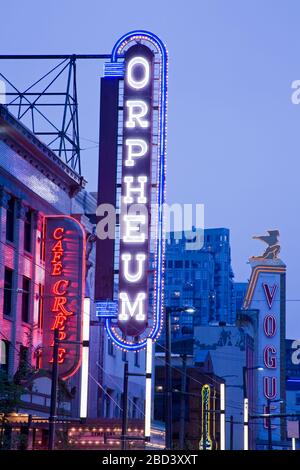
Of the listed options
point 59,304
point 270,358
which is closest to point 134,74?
point 59,304

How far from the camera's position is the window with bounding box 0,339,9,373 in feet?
137

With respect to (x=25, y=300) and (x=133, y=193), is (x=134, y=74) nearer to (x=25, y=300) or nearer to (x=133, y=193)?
(x=133, y=193)

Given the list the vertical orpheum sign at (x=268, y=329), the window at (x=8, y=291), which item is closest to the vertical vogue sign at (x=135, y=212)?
the window at (x=8, y=291)

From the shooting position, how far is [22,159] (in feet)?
147

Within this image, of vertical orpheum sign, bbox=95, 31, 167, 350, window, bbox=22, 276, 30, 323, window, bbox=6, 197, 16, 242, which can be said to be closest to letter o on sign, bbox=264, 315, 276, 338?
vertical orpheum sign, bbox=95, 31, 167, 350

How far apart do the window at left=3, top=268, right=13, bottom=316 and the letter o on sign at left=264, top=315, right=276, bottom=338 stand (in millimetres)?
80067

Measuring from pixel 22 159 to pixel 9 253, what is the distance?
178 inches

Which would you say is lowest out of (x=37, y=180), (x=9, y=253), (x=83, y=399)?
(x=83, y=399)

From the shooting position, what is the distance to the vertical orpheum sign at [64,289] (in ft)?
146

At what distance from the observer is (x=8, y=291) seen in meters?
43.3

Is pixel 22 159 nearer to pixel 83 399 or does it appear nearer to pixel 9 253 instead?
pixel 9 253
